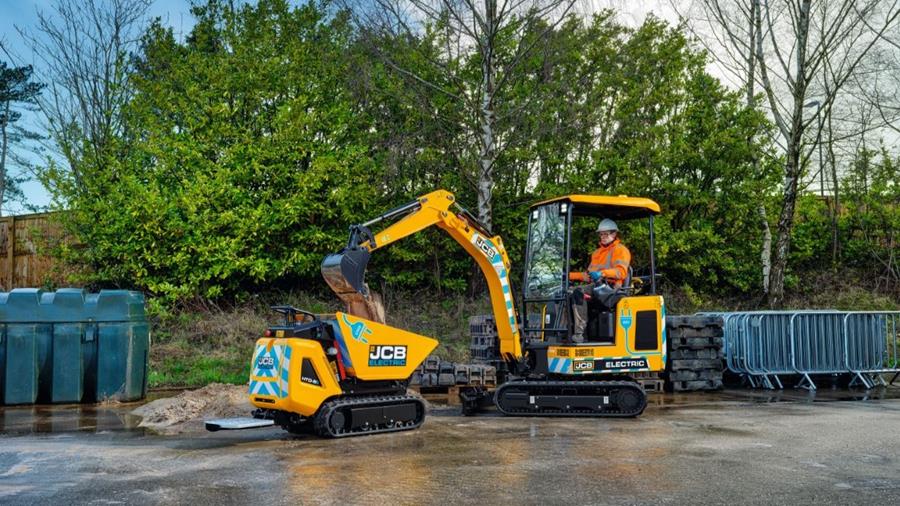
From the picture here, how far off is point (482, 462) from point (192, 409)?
4.91 m

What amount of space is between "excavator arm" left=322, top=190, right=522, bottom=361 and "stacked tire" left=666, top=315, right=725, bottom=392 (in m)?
3.92

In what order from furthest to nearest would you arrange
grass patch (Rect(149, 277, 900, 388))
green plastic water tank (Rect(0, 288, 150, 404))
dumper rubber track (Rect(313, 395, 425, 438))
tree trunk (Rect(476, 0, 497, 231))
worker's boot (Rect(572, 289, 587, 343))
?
tree trunk (Rect(476, 0, 497, 231)) → grass patch (Rect(149, 277, 900, 388)) → green plastic water tank (Rect(0, 288, 150, 404)) → worker's boot (Rect(572, 289, 587, 343)) → dumper rubber track (Rect(313, 395, 425, 438))

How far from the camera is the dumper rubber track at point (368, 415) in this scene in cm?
881

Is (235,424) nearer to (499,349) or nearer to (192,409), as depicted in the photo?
(192,409)

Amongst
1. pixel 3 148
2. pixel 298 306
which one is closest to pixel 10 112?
pixel 3 148

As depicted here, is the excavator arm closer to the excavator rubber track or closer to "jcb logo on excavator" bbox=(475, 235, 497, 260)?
"jcb logo on excavator" bbox=(475, 235, 497, 260)

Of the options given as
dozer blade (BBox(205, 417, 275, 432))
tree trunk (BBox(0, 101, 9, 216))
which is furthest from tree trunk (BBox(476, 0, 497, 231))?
tree trunk (BBox(0, 101, 9, 216))

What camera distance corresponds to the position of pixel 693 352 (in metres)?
14.0

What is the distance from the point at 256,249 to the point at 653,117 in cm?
944

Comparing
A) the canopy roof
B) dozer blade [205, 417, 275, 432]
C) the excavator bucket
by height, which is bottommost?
dozer blade [205, 417, 275, 432]

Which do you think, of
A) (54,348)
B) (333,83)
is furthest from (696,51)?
(54,348)

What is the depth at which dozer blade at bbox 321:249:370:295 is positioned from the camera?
9.23 metres

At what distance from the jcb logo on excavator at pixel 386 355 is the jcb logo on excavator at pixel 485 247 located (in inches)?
81.1

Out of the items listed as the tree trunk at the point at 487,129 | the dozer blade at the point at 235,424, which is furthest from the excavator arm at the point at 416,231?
the tree trunk at the point at 487,129
